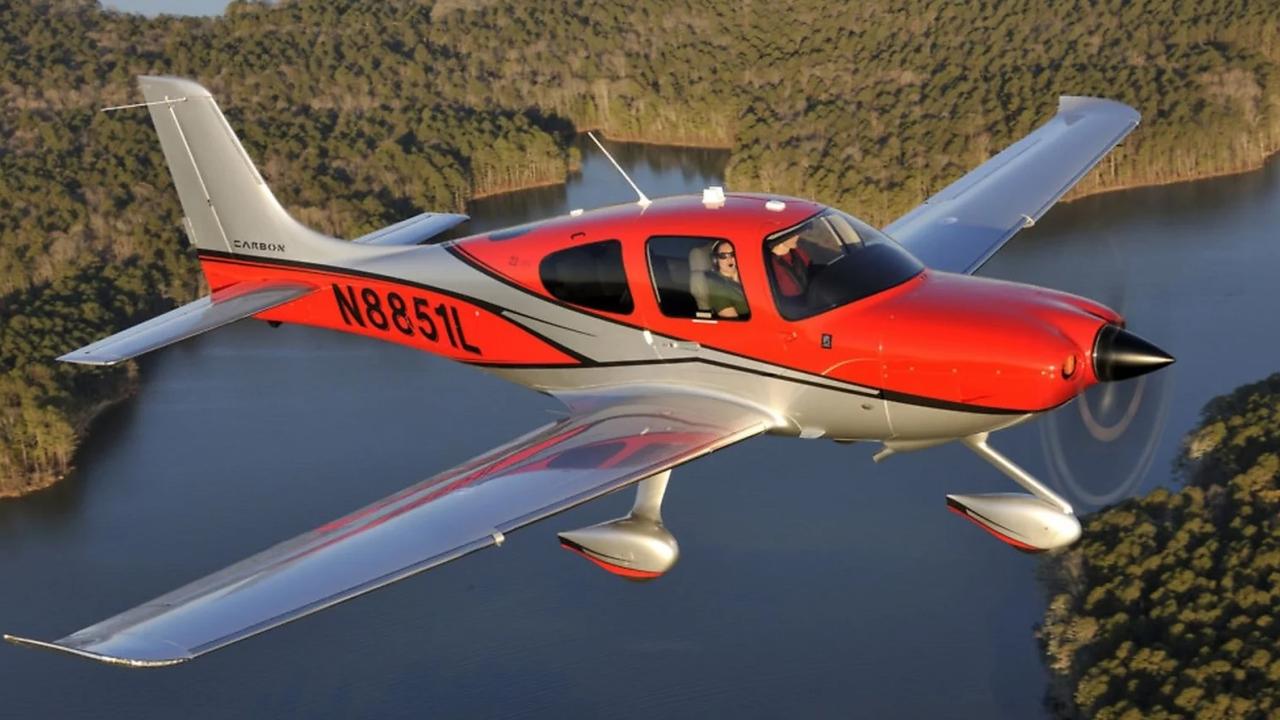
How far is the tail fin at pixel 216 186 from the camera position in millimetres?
19281

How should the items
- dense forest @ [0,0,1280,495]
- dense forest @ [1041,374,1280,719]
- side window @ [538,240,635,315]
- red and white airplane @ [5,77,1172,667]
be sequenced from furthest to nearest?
dense forest @ [0,0,1280,495] → dense forest @ [1041,374,1280,719] → side window @ [538,240,635,315] → red and white airplane @ [5,77,1172,667]

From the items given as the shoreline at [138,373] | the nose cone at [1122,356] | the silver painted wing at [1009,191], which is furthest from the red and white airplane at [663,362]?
the shoreline at [138,373]

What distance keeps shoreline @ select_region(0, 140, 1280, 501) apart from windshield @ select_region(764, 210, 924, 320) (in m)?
31.3

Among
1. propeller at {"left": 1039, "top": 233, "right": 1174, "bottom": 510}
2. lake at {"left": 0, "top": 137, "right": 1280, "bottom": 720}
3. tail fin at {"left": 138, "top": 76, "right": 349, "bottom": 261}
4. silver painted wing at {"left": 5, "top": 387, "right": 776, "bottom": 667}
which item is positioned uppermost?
tail fin at {"left": 138, "top": 76, "right": 349, "bottom": 261}

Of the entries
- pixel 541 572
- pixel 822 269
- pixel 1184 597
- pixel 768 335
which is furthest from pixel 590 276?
pixel 541 572

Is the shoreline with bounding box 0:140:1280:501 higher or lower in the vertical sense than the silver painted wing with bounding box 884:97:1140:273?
lower

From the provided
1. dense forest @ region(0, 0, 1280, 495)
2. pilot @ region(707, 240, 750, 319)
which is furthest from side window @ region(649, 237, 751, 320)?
dense forest @ region(0, 0, 1280, 495)

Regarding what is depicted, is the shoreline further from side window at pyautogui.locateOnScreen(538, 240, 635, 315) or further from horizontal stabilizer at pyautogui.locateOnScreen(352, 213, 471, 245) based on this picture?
side window at pyautogui.locateOnScreen(538, 240, 635, 315)

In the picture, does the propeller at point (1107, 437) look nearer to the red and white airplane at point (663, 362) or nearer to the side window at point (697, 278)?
the red and white airplane at point (663, 362)

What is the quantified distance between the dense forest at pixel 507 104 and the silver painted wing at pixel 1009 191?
90.4 ft

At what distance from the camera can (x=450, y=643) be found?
31.5 meters

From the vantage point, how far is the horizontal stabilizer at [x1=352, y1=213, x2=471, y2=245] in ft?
67.4

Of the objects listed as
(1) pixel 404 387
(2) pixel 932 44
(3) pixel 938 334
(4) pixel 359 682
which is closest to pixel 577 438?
(3) pixel 938 334

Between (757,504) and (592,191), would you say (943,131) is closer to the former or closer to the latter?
(592,191)
